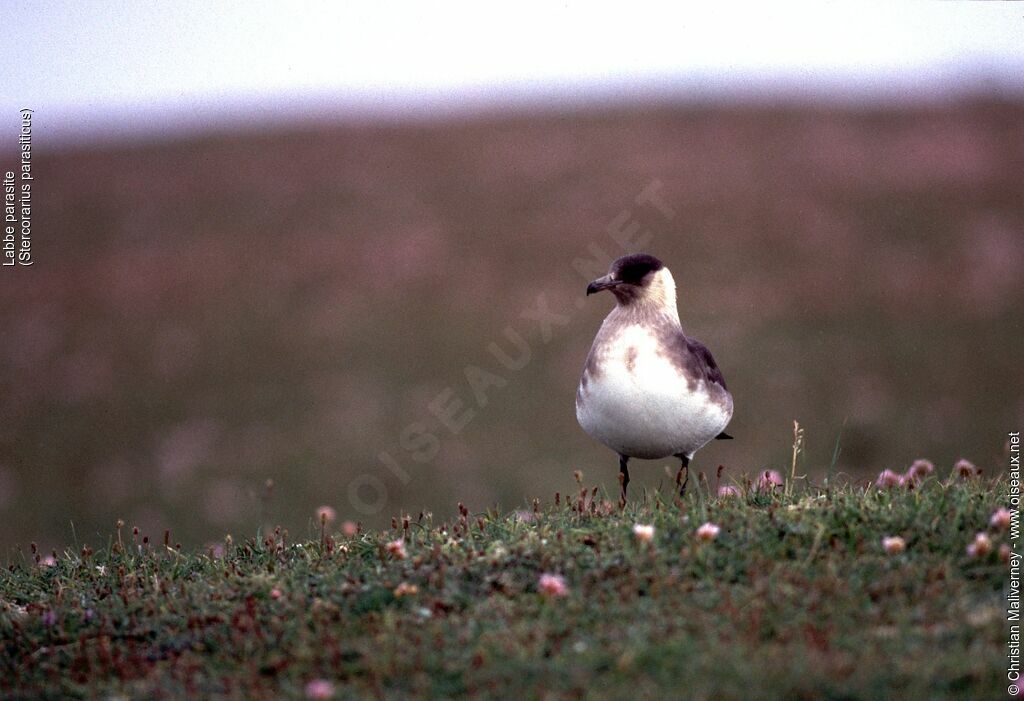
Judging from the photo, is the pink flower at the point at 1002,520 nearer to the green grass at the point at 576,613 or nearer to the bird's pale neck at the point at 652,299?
the green grass at the point at 576,613

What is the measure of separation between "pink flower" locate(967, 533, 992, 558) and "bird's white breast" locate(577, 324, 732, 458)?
6.59 feet

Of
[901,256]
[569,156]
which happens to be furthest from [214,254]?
[901,256]

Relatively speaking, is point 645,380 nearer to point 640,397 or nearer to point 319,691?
point 640,397

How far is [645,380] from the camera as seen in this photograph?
7180mm

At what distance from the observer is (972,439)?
1819 cm

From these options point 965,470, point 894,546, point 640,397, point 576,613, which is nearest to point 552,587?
point 576,613

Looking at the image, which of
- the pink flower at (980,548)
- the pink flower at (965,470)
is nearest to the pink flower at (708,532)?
→ the pink flower at (980,548)

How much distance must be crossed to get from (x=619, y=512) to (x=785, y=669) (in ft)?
7.48

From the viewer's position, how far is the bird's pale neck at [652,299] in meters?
7.71

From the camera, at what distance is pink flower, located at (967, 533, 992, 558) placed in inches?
222

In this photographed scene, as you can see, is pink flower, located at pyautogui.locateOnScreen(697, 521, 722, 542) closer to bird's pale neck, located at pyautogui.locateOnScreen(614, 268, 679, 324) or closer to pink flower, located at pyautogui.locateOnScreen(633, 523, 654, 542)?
pink flower, located at pyautogui.locateOnScreen(633, 523, 654, 542)

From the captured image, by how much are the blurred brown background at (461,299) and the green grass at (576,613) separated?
891 centimetres

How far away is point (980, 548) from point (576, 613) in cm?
183

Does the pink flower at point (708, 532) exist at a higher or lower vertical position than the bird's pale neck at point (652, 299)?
lower
